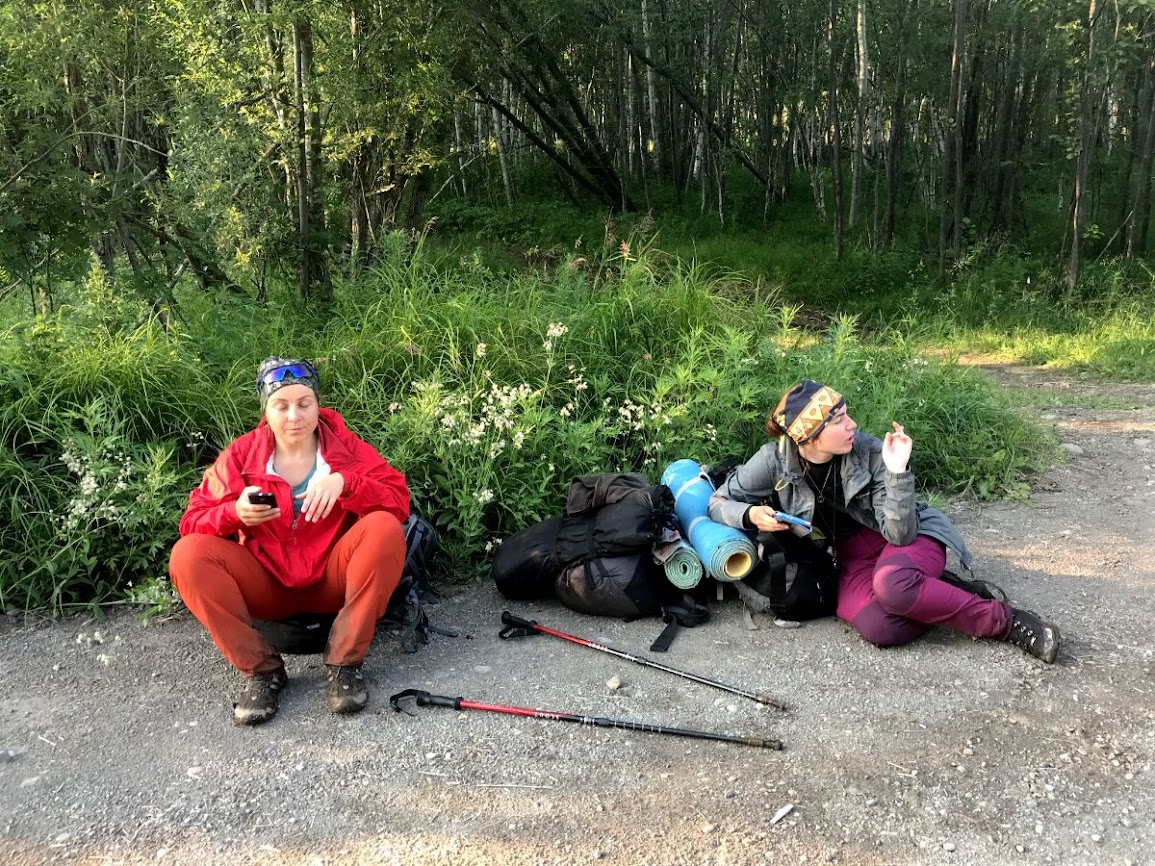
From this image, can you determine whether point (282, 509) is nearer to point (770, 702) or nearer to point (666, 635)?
point (666, 635)

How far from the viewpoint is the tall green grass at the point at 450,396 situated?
12.2ft

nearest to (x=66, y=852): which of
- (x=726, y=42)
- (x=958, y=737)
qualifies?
(x=958, y=737)

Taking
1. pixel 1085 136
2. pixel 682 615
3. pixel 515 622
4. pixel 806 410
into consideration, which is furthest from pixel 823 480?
pixel 1085 136

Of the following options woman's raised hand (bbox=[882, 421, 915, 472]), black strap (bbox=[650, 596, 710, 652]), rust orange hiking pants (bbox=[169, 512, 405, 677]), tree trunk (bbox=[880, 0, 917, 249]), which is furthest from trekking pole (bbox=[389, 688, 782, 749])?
tree trunk (bbox=[880, 0, 917, 249])

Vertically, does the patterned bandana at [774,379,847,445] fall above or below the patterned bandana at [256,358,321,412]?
below

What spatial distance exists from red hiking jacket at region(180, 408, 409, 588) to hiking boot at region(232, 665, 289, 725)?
33 cm

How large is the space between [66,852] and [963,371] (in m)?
6.32

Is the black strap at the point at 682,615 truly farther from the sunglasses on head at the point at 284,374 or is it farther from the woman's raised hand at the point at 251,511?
the sunglasses on head at the point at 284,374

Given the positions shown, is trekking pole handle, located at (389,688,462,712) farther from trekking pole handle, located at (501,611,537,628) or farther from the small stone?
the small stone

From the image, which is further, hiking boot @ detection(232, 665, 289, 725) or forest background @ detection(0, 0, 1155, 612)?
forest background @ detection(0, 0, 1155, 612)

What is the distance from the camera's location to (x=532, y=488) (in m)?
4.23

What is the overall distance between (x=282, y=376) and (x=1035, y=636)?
2926mm

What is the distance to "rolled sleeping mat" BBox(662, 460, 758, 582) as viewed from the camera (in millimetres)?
3516

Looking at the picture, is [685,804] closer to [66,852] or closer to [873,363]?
[66,852]
